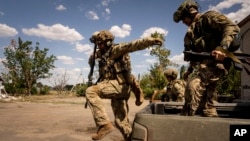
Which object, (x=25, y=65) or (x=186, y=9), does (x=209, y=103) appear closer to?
(x=186, y=9)

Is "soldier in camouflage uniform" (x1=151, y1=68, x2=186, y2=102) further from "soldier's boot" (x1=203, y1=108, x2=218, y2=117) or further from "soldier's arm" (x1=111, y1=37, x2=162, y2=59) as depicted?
"soldier's boot" (x1=203, y1=108, x2=218, y2=117)

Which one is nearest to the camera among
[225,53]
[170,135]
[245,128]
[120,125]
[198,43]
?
[245,128]

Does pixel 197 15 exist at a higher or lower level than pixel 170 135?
higher

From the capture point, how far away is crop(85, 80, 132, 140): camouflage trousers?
4227mm

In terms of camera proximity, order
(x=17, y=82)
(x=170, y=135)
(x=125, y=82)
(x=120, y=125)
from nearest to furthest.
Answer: (x=170, y=135) < (x=125, y=82) < (x=120, y=125) < (x=17, y=82)

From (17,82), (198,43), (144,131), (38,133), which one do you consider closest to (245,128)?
(144,131)

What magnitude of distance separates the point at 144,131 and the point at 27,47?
147ft

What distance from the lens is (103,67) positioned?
4812 millimetres

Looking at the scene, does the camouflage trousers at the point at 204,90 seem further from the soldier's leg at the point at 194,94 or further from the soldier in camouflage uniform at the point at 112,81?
the soldier in camouflage uniform at the point at 112,81

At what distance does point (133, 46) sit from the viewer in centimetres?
420

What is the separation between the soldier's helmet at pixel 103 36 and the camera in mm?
4773

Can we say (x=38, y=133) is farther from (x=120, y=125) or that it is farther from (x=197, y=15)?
(x=197, y=15)

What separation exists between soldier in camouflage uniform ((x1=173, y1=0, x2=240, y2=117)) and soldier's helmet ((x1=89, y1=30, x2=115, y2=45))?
152 centimetres

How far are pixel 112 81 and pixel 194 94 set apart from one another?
184 cm
